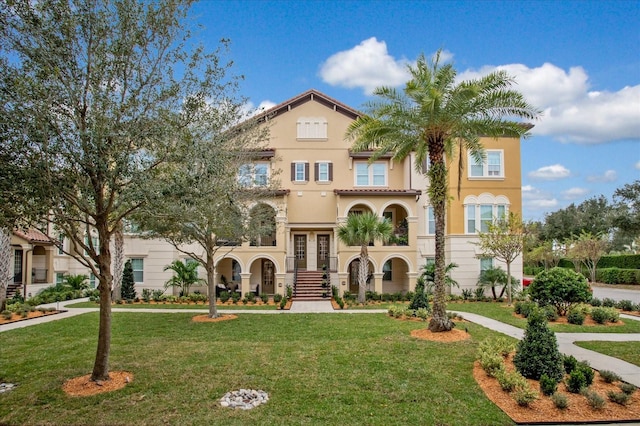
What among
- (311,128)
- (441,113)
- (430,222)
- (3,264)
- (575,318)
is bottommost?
(575,318)

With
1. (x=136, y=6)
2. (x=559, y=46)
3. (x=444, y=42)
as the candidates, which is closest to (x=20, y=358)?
(x=136, y=6)

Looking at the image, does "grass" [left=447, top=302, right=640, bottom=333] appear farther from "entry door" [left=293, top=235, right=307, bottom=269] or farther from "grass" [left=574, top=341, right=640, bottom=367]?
"entry door" [left=293, top=235, right=307, bottom=269]

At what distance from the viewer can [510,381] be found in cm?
794

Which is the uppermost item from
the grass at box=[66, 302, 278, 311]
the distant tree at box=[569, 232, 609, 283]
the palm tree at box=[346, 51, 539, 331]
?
the palm tree at box=[346, 51, 539, 331]

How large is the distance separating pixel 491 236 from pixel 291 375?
1640 cm

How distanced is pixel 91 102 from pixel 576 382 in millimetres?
10463

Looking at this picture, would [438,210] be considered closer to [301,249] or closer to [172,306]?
[172,306]

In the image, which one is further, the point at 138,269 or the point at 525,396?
the point at 138,269

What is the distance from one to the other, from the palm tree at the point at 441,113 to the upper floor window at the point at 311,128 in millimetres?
12179

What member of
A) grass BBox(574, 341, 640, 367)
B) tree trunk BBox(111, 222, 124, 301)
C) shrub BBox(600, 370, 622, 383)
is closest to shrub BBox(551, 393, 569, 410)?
shrub BBox(600, 370, 622, 383)

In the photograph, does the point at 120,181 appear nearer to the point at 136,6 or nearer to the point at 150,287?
the point at 136,6

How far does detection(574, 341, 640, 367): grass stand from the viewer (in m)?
10.6

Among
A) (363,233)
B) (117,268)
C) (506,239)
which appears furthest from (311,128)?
(117,268)

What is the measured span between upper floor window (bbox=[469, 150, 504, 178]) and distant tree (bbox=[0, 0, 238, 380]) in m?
21.2
